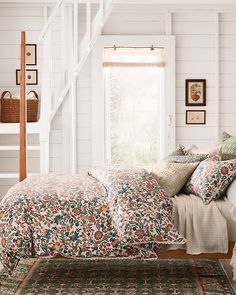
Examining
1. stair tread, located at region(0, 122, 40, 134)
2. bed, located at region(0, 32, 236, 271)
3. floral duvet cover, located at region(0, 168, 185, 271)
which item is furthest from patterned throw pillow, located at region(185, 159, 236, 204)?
stair tread, located at region(0, 122, 40, 134)

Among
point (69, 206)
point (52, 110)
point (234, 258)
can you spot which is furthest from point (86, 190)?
point (52, 110)

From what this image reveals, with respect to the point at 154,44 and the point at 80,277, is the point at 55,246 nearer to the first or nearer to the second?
the point at 80,277

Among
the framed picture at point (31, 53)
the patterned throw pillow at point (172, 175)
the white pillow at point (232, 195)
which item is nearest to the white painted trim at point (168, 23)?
the framed picture at point (31, 53)

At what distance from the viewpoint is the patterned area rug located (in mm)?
4004

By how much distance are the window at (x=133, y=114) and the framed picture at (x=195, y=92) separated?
31 cm

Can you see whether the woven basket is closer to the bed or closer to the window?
the window

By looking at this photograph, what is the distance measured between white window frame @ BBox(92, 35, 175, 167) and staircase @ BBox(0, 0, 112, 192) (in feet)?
0.84

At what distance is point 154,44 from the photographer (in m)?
7.69

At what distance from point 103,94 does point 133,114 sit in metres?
0.44

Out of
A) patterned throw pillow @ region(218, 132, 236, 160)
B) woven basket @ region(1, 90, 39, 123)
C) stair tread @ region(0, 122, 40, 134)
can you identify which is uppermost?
woven basket @ region(1, 90, 39, 123)

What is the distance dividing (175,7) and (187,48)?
493 mm

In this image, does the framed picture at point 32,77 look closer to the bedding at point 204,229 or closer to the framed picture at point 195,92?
the framed picture at point 195,92

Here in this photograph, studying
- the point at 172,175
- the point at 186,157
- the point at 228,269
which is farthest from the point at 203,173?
the point at 228,269

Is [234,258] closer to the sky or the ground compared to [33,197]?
closer to the ground
